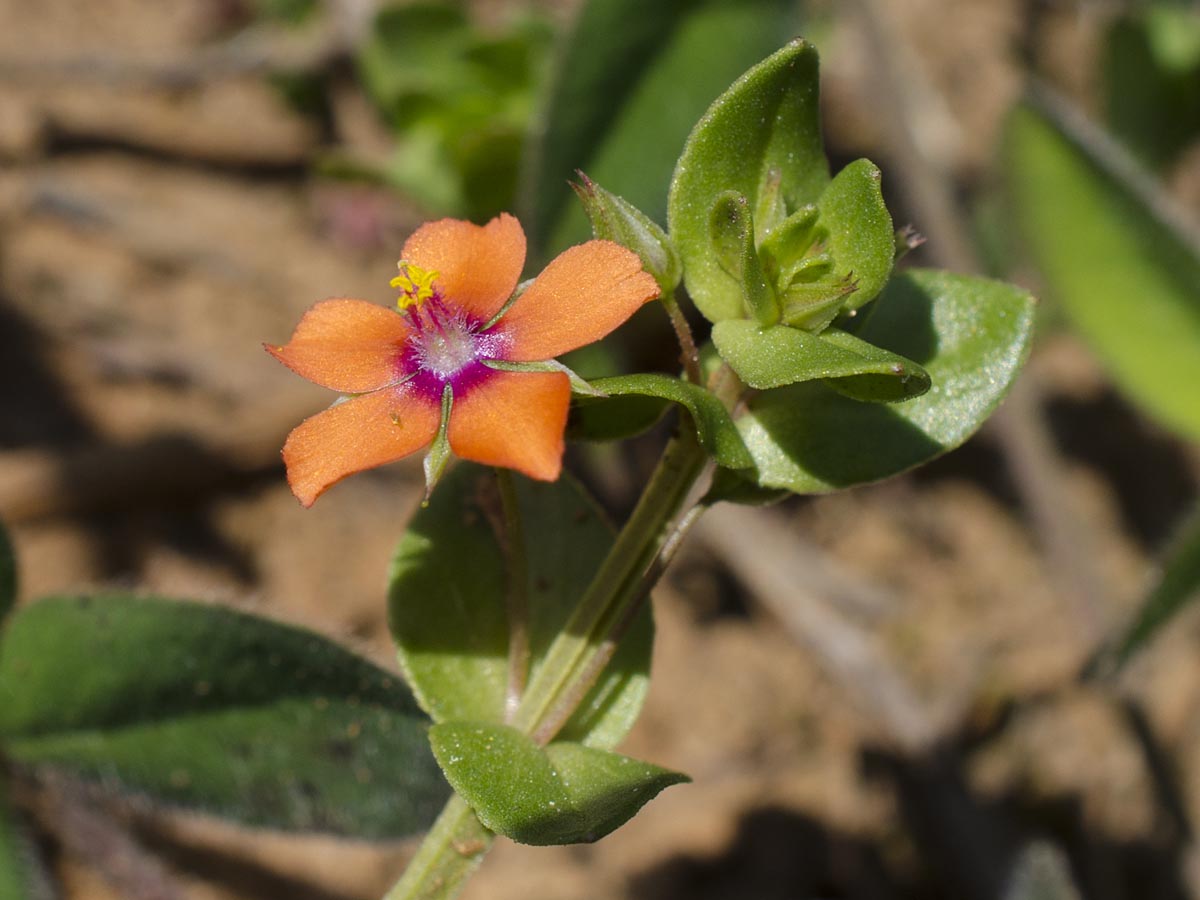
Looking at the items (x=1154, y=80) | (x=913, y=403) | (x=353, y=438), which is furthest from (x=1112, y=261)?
(x=353, y=438)

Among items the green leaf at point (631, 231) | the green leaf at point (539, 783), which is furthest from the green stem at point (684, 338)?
the green leaf at point (539, 783)

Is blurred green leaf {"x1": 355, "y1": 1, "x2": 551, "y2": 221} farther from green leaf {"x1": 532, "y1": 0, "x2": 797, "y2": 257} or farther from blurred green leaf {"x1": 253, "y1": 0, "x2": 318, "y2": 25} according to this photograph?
green leaf {"x1": 532, "y1": 0, "x2": 797, "y2": 257}

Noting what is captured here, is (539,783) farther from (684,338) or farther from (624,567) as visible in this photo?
(684,338)

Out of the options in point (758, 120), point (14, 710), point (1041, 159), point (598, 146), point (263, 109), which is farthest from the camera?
point (263, 109)

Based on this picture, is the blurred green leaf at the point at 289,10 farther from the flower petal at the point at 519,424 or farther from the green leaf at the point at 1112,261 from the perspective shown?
the flower petal at the point at 519,424

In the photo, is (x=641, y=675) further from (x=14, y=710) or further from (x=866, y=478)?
(x=14, y=710)

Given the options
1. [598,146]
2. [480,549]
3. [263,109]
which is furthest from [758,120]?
[263,109]

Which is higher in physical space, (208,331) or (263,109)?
(263,109)
